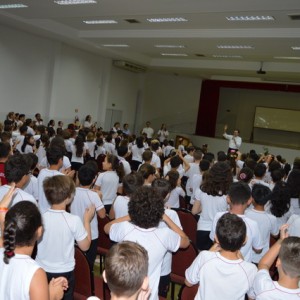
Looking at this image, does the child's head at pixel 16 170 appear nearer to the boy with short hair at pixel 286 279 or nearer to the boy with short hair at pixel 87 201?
the boy with short hair at pixel 87 201

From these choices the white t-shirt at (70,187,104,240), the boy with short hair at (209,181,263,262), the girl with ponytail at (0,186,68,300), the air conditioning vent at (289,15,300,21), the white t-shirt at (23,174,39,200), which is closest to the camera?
the girl with ponytail at (0,186,68,300)

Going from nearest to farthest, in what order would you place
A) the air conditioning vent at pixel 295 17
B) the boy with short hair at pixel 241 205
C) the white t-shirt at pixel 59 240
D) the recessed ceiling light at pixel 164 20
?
the white t-shirt at pixel 59 240 → the boy with short hair at pixel 241 205 → the air conditioning vent at pixel 295 17 → the recessed ceiling light at pixel 164 20

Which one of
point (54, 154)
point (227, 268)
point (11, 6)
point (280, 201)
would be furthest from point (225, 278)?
point (11, 6)

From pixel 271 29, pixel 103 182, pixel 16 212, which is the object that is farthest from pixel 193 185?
pixel 271 29

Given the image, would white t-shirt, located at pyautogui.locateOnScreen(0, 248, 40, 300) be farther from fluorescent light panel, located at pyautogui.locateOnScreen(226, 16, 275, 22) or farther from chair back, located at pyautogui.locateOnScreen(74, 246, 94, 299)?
fluorescent light panel, located at pyautogui.locateOnScreen(226, 16, 275, 22)

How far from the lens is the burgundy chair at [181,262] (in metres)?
3.07

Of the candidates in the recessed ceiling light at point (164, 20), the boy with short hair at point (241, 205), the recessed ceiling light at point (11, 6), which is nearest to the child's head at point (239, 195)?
the boy with short hair at point (241, 205)

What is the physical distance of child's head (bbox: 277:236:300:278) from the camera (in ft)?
5.89

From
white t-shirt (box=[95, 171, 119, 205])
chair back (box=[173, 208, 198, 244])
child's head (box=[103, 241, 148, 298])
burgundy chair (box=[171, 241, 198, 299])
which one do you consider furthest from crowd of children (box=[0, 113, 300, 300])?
white t-shirt (box=[95, 171, 119, 205])

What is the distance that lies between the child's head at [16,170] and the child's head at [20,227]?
47.4 inches

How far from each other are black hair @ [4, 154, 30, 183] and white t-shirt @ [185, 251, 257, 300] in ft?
5.52

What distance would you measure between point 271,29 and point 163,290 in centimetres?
798

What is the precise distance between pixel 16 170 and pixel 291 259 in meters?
2.16

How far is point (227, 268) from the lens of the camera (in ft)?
6.66
